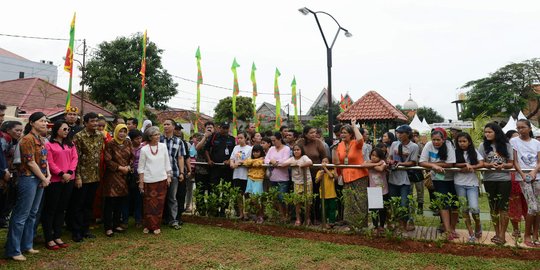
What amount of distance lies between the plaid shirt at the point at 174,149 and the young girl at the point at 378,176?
2996 millimetres

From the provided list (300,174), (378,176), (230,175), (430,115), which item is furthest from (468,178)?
(430,115)

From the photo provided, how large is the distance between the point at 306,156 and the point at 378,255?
78.7 inches

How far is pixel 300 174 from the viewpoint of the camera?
19.4 feet

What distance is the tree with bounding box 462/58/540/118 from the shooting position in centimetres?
3641

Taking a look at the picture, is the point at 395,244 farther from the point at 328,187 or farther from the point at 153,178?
the point at 153,178

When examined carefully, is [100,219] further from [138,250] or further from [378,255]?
[378,255]

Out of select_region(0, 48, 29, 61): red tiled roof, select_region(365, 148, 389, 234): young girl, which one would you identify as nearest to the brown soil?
select_region(365, 148, 389, 234): young girl

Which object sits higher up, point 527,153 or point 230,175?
point 527,153

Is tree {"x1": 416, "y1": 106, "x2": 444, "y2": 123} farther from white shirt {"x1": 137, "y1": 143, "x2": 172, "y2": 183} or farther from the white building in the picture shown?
white shirt {"x1": 137, "y1": 143, "x2": 172, "y2": 183}

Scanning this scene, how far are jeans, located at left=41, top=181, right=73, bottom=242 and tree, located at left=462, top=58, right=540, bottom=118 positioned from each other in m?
38.9

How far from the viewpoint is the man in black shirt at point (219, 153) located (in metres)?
6.77

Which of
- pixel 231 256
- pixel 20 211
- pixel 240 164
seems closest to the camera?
pixel 20 211

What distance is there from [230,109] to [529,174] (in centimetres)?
3194

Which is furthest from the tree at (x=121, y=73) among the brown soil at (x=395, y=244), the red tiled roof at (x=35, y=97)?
the brown soil at (x=395, y=244)
